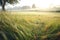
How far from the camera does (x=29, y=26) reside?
281 cm

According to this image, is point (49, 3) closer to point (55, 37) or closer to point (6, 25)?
point (55, 37)

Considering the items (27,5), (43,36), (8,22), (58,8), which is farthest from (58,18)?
(8,22)

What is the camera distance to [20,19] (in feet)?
9.32

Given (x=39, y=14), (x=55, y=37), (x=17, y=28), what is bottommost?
(x=55, y=37)

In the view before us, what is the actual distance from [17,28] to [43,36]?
46 cm

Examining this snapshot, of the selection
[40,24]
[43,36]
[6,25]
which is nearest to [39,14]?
[40,24]

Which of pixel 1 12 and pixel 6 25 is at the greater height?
pixel 1 12

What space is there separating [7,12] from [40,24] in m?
0.61

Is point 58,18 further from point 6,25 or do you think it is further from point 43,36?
point 6,25

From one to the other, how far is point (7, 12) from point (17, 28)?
1.09 ft

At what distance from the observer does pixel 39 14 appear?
2.88 metres

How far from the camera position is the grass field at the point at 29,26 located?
276 cm

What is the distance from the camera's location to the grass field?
2.76 m

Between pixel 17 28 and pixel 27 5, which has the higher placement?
pixel 27 5
